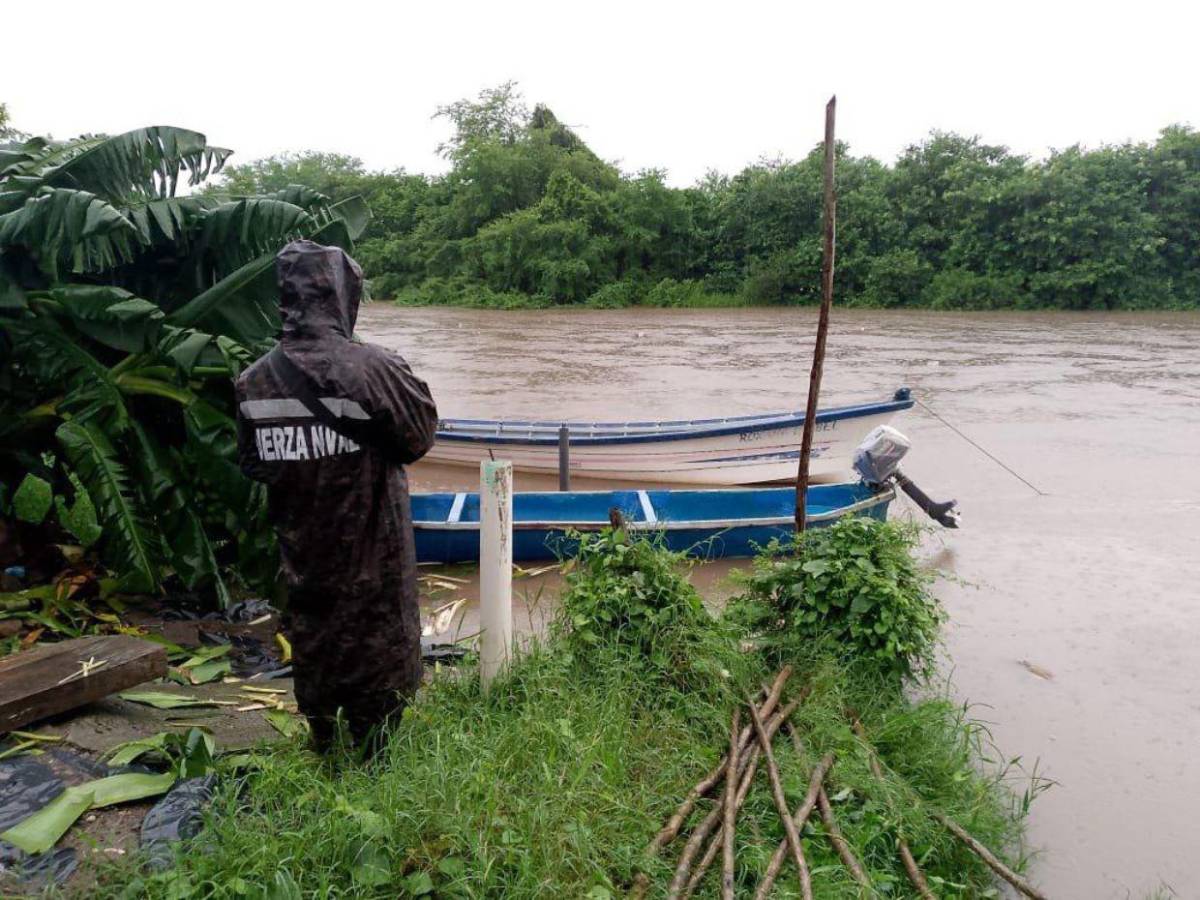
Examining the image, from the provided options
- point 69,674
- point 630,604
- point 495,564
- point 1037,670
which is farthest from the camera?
point 1037,670

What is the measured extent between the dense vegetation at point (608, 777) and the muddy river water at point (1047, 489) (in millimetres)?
499

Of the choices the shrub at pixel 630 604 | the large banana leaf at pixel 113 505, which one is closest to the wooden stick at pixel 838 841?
the shrub at pixel 630 604

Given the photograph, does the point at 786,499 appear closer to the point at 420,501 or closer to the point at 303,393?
the point at 420,501

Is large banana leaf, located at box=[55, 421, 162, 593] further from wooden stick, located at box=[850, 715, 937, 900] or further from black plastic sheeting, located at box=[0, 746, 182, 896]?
wooden stick, located at box=[850, 715, 937, 900]

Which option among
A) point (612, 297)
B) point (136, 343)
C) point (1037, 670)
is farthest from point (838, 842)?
point (612, 297)

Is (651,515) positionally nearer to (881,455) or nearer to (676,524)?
(676,524)

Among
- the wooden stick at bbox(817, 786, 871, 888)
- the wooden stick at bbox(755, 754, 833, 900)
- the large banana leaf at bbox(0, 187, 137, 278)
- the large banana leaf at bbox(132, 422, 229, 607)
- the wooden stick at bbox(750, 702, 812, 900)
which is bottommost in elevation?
the wooden stick at bbox(817, 786, 871, 888)

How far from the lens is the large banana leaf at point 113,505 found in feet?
14.2

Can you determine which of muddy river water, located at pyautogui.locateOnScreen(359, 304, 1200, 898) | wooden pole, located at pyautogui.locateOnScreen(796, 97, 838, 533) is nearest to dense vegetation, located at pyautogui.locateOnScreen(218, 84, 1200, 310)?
muddy river water, located at pyautogui.locateOnScreen(359, 304, 1200, 898)

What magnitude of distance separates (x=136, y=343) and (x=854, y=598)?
364cm

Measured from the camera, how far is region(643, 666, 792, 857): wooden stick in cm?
286

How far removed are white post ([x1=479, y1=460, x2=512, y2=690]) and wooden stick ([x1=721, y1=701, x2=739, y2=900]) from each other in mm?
931

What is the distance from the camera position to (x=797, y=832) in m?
2.92

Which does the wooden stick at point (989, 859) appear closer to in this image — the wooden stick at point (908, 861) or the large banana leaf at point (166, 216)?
the wooden stick at point (908, 861)
